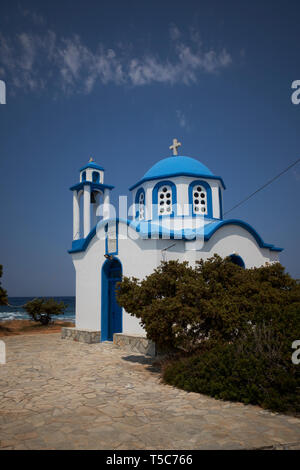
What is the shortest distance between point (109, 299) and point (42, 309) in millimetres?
7949

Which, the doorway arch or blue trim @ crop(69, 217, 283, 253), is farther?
the doorway arch

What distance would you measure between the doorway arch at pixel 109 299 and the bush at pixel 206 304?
325 centimetres

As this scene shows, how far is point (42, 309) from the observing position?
17.4 metres

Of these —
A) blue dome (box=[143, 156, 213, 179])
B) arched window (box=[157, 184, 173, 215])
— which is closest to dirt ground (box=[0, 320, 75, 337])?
arched window (box=[157, 184, 173, 215])

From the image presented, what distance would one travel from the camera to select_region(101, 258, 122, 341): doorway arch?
34.9 ft

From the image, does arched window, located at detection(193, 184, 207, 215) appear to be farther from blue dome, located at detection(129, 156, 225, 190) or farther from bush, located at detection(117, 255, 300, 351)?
bush, located at detection(117, 255, 300, 351)

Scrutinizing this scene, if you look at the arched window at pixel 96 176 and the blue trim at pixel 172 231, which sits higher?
the arched window at pixel 96 176

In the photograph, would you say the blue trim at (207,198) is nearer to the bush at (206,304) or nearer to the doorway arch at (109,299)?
the doorway arch at (109,299)

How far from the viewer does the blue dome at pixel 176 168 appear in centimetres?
1224

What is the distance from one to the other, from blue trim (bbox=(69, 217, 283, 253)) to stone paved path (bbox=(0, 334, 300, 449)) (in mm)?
3822

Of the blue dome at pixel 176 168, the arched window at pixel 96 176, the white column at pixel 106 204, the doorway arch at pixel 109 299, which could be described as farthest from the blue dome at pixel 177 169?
the doorway arch at pixel 109 299
